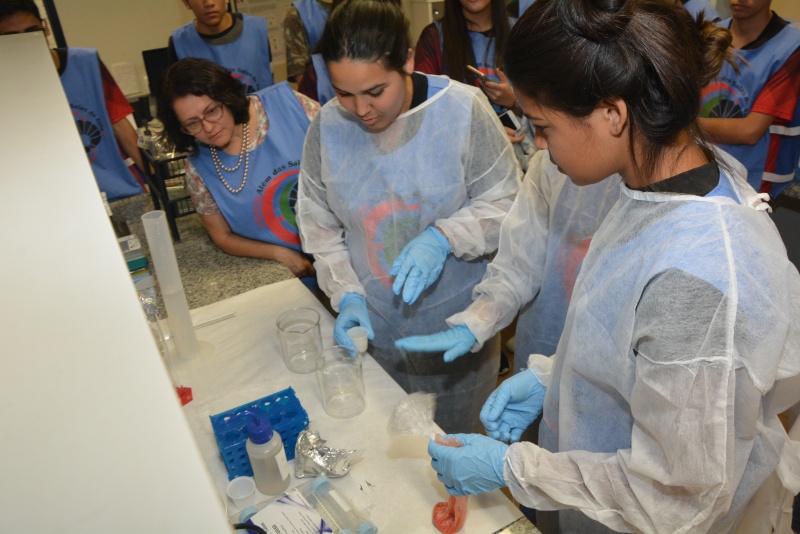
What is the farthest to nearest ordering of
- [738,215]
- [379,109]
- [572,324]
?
1. [379,109]
2. [572,324]
3. [738,215]

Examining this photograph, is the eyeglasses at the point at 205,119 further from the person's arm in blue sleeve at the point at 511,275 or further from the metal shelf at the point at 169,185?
the person's arm in blue sleeve at the point at 511,275

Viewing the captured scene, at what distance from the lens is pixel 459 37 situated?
242 cm

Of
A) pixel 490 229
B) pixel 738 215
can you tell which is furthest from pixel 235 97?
pixel 738 215

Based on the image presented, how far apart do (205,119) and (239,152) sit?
153mm

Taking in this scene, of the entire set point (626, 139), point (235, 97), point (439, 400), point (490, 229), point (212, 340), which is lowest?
point (439, 400)

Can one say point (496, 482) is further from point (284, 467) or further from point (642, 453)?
point (284, 467)

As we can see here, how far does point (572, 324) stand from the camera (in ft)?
3.27

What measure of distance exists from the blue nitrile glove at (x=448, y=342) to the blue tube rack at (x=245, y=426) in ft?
0.97

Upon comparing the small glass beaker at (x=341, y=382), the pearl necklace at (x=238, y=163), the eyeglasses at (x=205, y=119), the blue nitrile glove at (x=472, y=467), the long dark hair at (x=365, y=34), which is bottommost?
the small glass beaker at (x=341, y=382)

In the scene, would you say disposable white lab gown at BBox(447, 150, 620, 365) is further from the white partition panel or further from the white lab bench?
the white partition panel

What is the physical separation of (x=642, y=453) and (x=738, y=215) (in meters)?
0.36

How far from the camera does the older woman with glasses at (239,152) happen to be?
6.09ft

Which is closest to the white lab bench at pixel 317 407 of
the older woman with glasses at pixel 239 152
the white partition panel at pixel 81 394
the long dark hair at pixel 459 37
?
the older woman with glasses at pixel 239 152

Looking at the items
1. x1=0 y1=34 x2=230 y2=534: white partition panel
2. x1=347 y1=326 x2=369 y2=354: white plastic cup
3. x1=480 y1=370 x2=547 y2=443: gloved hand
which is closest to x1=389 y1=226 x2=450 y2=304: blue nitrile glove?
x1=347 y1=326 x2=369 y2=354: white plastic cup
